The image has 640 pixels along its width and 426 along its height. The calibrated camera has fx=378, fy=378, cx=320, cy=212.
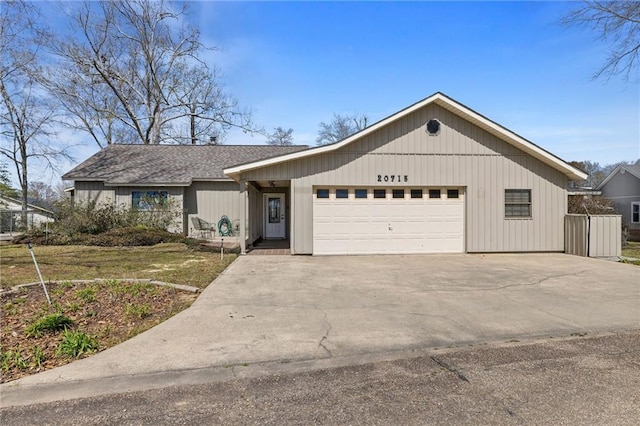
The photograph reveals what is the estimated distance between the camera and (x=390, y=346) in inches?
169

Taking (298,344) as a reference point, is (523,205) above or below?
above

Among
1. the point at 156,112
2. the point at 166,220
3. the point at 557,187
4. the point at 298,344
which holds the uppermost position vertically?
the point at 156,112

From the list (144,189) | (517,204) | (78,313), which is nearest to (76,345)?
(78,313)

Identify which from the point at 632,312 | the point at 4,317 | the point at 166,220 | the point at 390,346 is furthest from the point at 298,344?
the point at 166,220

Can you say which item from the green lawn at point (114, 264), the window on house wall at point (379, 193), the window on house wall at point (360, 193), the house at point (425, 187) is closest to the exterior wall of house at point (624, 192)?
the house at point (425, 187)

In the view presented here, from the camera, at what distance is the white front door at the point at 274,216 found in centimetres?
1858

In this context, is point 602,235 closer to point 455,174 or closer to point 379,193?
point 455,174

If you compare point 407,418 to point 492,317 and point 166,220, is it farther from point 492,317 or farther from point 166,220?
point 166,220

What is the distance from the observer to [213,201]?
60.6 feet

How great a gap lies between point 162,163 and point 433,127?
1375 cm

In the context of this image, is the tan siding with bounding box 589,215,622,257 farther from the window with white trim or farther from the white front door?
the white front door

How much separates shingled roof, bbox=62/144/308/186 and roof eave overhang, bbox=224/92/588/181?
159 inches

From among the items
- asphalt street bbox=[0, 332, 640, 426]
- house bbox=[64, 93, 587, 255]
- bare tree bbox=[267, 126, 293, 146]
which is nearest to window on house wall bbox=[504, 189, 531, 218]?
house bbox=[64, 93, 587, 255]

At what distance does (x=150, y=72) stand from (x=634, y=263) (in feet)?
99.8
